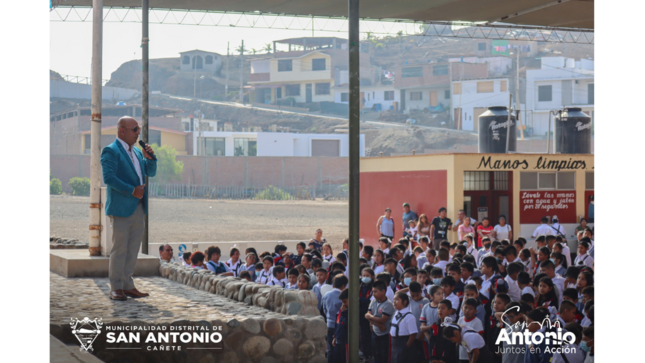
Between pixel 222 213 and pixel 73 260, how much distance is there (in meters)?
38.8

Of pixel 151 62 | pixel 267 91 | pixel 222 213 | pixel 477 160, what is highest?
pixel 151 62

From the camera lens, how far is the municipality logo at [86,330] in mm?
5336

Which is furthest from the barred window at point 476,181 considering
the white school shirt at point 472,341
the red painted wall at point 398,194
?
the white school shirt at point 472,341

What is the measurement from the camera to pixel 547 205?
1775 cm

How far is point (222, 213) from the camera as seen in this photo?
4669cm

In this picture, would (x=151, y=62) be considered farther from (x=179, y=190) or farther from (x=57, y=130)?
(x=179, y=190)

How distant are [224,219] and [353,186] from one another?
129 feet

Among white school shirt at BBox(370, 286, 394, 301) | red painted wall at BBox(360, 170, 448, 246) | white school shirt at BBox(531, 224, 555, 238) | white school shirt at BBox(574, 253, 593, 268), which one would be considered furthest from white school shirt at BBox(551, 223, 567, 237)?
white school shirt at BBox(370, 286, 394, 301)

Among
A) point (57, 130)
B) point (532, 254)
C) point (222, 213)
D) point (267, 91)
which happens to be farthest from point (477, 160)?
point (267, 91)

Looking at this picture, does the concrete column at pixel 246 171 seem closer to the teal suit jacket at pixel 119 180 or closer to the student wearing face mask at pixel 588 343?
the teal suit jacket at pixel 119 180

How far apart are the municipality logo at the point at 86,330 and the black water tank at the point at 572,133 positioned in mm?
17042

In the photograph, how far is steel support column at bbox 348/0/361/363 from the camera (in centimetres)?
533

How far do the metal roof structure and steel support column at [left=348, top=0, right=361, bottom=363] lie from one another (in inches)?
458

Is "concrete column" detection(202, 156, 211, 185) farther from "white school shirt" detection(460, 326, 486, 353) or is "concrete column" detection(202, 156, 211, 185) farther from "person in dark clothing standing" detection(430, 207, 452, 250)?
"white school shirt" detection(460, 326, 486, 353)
